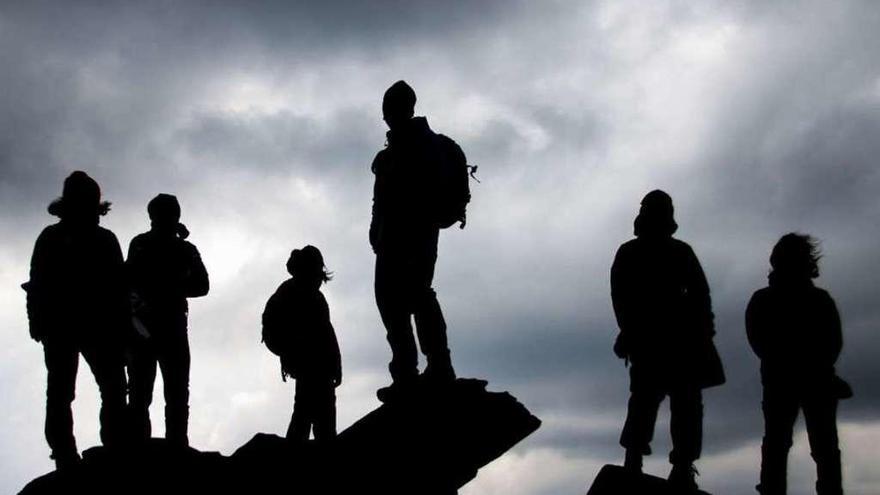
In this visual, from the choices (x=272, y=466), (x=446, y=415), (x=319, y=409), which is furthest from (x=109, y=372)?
(x=446, y=415)

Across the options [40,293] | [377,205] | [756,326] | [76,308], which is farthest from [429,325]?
[40,293]

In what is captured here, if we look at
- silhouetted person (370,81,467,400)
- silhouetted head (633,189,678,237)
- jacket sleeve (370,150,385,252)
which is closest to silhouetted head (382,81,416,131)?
silhouetted person (370,81,467,400)

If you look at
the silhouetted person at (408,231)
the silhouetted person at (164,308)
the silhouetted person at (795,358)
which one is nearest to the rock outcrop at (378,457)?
the silhouetted person at (408,231)

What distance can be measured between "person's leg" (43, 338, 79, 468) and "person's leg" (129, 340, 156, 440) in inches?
38.9

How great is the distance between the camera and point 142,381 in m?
11.5

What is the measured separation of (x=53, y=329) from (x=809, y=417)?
7.27 metres

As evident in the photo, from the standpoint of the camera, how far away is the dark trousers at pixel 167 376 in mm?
11398

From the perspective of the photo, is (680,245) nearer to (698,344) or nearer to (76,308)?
(698,344)

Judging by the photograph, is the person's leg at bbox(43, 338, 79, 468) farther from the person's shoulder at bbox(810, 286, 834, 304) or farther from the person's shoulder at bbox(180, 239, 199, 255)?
the person's shoulder at bbox(810, 286, 834, 304)

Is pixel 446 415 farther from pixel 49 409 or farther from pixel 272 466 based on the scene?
pixel 49 409

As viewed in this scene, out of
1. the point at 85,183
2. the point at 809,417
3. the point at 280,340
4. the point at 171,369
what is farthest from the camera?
the point at 280,340

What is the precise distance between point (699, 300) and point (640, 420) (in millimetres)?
1286

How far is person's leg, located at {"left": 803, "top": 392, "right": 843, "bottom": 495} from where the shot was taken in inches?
385

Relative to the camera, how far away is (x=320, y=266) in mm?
12414
